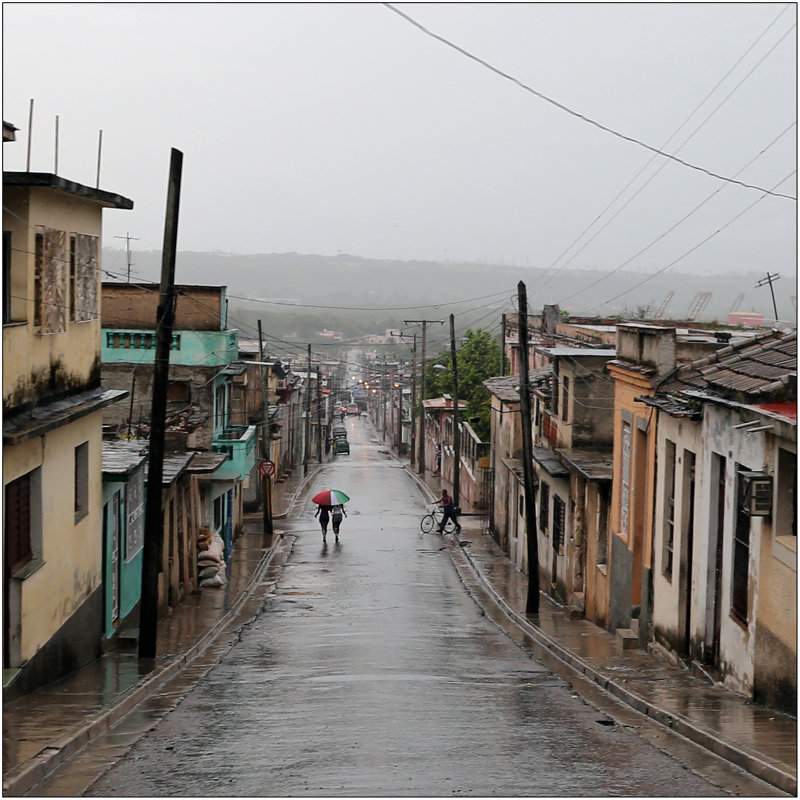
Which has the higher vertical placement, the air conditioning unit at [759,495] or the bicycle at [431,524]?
the air conditioning unit at [759,495]

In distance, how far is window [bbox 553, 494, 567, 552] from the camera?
29938mm

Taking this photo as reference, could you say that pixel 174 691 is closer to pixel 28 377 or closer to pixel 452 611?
pixel 28 377

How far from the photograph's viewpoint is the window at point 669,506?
18312mm

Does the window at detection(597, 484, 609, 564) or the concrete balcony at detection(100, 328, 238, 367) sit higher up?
the concrete balcony at detection(100, 328, 238, 367)

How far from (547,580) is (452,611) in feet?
22.1

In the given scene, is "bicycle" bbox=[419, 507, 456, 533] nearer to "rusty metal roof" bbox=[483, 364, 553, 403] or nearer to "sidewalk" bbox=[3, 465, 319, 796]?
"rusty metal roof" bbox=[483, 364, 553, 403]

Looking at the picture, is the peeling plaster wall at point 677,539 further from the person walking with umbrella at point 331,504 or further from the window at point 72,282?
the person walking with umbrella at point 331,504

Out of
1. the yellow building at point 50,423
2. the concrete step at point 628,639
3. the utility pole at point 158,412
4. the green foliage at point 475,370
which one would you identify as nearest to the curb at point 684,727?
the concrete step at point 628,639

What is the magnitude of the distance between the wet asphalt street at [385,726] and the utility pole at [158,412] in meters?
1.41

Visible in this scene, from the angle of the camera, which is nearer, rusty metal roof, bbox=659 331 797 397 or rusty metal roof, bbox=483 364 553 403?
rusty metal roof, bbox=659 331 797 397

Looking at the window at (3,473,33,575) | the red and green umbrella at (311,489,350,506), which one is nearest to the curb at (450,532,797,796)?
the window at (3,473,33,575)

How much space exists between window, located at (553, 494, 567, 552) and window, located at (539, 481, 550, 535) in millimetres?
1089

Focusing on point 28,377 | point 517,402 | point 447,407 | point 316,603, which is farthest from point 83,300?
point 447,407

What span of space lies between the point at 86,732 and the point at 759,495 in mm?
7354
